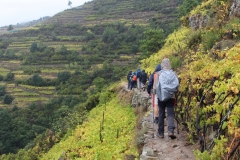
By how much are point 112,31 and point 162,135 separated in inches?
3154

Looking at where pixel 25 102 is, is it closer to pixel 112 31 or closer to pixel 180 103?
pixel 112 31

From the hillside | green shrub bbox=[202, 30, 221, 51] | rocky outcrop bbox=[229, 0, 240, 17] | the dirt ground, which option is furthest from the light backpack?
the hillside

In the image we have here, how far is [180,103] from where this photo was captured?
7.20 m

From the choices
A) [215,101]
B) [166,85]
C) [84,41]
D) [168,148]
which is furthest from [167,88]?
[84,41]

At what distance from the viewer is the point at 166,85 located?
5.52 metres

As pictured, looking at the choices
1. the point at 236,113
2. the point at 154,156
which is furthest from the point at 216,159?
the point at 154,156

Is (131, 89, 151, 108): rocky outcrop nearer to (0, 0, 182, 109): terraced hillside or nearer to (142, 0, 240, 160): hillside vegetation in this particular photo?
(142, 0, 240, 160): hillside vegetation

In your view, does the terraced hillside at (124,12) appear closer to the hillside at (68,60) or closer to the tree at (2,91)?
the hillside at (68,60)

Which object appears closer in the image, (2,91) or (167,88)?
(167,88)

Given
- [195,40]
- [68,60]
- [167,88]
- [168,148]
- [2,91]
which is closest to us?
[167,88]

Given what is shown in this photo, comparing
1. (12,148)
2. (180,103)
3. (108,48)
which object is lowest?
(12,148)

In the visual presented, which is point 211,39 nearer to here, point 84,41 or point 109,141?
point 109,141

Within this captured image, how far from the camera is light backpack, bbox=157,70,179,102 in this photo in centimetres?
548

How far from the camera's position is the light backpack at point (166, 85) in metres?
5.48
